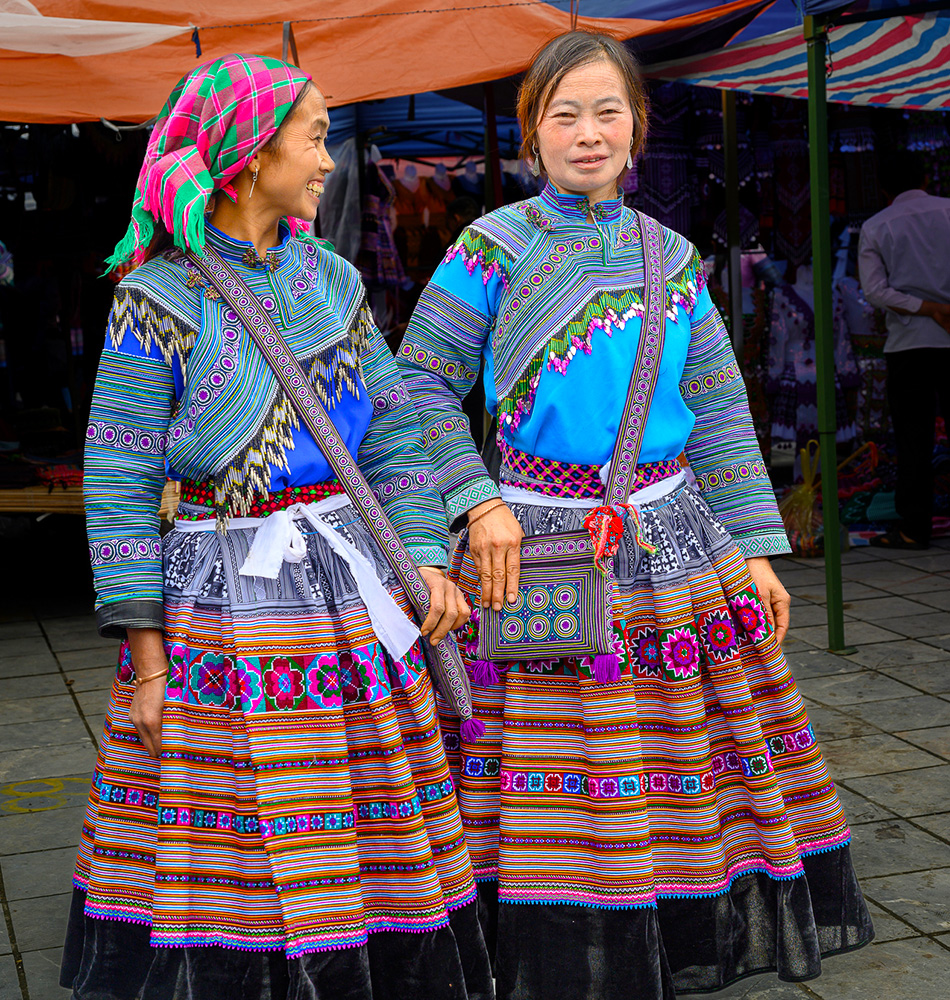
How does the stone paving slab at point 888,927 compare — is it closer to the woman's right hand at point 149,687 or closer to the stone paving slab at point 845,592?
the woman's right hand at point 149,687

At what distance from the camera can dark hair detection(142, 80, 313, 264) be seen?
2.39m

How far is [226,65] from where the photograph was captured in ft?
7.72

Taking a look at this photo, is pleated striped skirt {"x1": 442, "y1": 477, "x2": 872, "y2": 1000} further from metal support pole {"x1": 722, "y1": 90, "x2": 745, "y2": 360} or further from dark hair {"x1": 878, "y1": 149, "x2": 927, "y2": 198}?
dark hair {"x1": 878, "y1": 149, "x2": 927, "y2": 198}

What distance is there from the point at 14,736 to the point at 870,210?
693 centimetres

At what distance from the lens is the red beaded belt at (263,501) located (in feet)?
7.84

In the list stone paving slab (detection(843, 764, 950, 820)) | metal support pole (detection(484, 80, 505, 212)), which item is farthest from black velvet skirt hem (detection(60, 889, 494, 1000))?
metal support pole (detection(484, 80, 505, 212))

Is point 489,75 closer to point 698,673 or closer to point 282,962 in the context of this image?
point 698,673

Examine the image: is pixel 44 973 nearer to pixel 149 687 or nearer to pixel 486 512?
pixel 149 687

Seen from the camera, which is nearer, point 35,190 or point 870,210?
point 35,190

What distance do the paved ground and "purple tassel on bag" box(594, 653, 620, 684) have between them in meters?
0.86

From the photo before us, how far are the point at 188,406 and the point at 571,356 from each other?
2.54 feet

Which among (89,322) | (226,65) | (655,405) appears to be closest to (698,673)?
(655,405)

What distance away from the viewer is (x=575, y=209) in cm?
271

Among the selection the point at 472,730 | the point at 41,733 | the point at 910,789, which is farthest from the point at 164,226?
the point at 41,733
